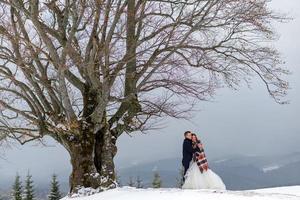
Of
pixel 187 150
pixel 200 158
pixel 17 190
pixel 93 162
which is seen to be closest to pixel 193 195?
pixel 187 150

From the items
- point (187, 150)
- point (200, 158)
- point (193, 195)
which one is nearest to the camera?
point (193, 195)

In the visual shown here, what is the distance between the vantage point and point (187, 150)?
15.8 m

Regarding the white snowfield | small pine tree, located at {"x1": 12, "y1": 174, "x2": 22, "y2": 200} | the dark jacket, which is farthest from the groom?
small pine tree, located at {"x1": 12, "y1": 174, "x2": 22, "y2": 200}

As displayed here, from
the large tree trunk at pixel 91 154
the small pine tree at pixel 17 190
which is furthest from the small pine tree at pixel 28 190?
the large tree trunk at pixel 91 154

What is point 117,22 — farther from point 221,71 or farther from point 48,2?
point 221,71

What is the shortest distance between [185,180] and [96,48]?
5.19m

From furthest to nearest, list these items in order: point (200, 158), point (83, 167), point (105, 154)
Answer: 1. point (105, 154)
2. point (83, 167)
3. point (200, 158)

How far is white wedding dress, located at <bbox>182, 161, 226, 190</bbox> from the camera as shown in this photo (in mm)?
15805

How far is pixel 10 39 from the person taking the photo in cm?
1546

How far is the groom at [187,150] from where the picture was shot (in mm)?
15641

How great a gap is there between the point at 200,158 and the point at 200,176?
0.58 meters

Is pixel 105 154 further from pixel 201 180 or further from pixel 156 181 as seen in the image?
pixel 156 181

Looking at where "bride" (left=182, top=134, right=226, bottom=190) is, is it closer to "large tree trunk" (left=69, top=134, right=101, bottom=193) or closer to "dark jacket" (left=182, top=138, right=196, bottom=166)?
"dark jacket" (left=182, top=138, right=196, bottom=166)

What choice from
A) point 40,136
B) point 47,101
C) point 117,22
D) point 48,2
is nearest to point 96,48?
point 117,22
